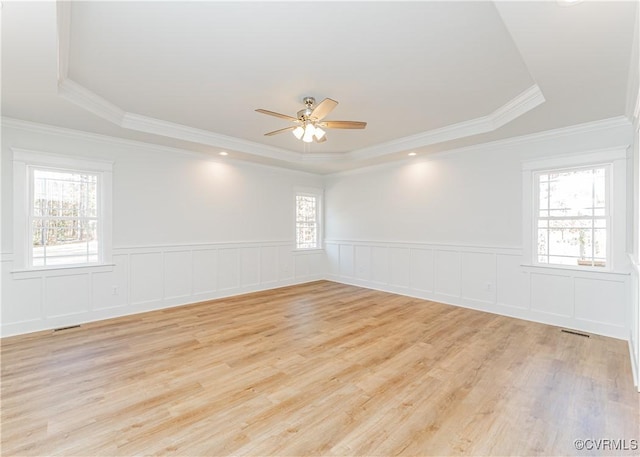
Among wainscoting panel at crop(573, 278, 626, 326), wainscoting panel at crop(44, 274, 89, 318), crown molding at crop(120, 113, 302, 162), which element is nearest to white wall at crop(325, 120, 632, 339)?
wainscoting panel at crop(573, 278, 626, 326)

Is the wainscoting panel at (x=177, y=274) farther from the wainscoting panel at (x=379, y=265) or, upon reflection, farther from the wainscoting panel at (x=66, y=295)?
the wainscoting panel at (x=379, y=265)

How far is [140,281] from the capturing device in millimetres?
4777

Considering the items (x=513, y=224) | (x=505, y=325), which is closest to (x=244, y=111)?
(x=513, y=224)

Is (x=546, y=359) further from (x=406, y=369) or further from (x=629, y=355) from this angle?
(x=406, y=369)

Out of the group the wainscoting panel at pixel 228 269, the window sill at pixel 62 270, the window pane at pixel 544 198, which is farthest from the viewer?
the wainscoting panel at pixel 228 269

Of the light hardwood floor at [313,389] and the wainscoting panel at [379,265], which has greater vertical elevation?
the wainscoting panel at [379,265]

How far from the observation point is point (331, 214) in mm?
7375

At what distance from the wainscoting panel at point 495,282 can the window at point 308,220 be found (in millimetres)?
914

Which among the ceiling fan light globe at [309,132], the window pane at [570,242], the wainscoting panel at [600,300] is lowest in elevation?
the wainscoting panel at [600,300]

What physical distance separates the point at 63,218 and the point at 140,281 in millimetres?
1342

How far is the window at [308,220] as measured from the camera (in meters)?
7.13

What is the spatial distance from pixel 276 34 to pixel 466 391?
10.6 ft

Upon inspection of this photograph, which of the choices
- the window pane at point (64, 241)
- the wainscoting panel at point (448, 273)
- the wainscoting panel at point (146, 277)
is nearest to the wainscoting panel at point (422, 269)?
the wainscoting panel at point (448, 273)

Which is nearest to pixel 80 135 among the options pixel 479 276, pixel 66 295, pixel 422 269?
pixel 66 295
